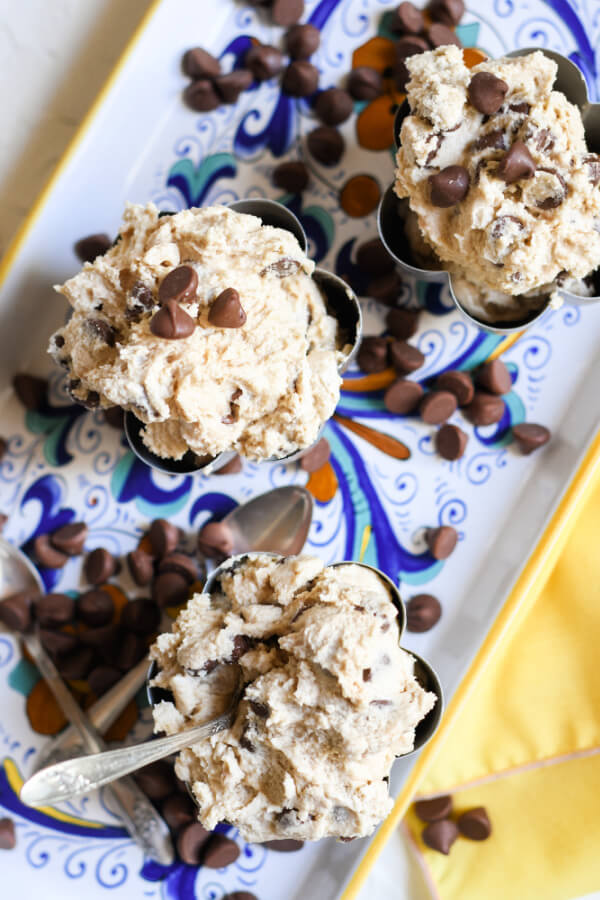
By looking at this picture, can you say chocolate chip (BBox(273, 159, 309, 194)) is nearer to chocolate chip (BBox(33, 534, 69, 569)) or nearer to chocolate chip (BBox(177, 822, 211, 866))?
chocolate chip (BBox(33, 534, 69, 569))

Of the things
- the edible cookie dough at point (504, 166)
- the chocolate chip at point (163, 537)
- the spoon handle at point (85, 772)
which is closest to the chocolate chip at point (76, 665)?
the chocolate chip at point (163, 537)

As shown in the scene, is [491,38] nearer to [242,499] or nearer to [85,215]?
[85,215]

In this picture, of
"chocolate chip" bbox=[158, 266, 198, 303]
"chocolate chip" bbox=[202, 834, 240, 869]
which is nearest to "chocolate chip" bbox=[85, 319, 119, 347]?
"chocolate chip" bbox=[158, 266, 198, 303]

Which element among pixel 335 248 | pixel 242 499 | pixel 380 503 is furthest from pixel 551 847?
pixel 335 248

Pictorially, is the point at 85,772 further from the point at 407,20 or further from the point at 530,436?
the point at 407,20

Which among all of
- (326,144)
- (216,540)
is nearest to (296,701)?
(216,540)

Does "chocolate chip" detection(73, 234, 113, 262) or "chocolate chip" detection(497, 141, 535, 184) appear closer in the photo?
"chocolate chip" detection(497, 141, 535, 184)
